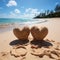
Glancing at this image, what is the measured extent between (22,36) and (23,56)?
4.29 feet

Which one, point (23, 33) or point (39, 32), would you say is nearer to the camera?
point (39, 32)

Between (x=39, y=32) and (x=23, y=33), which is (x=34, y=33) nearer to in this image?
(x=39, y=32)

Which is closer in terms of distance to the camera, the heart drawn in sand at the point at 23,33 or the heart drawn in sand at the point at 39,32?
the heart drawn in sand at the point at 39,32

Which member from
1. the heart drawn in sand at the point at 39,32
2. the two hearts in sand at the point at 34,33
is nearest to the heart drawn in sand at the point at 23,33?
the two hearts in sand at the point at 34,33

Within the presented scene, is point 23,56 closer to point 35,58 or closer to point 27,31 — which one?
point 35,58

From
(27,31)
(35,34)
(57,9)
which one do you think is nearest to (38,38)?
(35,34)

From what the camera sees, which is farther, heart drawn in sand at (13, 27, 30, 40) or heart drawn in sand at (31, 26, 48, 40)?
heart drawn in sand at (13, 27, 30, 40)

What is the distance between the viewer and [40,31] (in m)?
3.71

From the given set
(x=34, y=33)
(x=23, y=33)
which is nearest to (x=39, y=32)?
(x=34, y=33)

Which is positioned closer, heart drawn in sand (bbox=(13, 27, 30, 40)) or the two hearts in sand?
the two hearts in sand

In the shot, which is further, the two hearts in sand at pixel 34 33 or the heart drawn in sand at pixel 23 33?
the heart drawn in sand at pixel 23 33

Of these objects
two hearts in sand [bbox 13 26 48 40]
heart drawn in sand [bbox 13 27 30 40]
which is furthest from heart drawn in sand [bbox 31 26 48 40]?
heart drawn in sand [bbox 13 27 30 40]

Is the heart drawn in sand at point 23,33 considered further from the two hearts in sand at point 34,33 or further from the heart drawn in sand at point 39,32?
the heart drawn in sand at point 39,32

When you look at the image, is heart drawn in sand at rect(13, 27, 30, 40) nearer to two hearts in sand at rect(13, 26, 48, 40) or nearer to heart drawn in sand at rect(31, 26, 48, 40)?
two hearts in sand at rect(13, 26, 48, 40)
